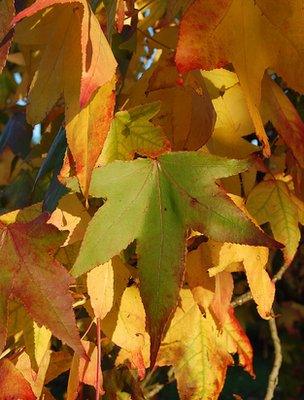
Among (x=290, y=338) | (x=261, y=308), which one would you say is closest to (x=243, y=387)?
(x=290, y=338)

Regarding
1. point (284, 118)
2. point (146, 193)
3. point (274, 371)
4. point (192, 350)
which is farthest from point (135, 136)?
point (274, 371)

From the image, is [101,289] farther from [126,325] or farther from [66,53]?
[66,53]

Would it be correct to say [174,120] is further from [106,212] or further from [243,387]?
[243,387]

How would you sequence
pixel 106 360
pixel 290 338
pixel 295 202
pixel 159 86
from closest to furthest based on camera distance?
pixel 159 86, pixel 295 202, pixel 106 360, pixel 290 338

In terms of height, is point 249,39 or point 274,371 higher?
point 249,39

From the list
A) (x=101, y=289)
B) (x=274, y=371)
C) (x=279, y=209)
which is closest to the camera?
(x=101, y=289)

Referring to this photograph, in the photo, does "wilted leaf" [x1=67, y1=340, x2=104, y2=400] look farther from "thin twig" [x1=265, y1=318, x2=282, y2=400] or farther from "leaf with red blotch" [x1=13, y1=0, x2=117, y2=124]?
"thin twig" [x1=265, y1=318, x2=282, y2=400]

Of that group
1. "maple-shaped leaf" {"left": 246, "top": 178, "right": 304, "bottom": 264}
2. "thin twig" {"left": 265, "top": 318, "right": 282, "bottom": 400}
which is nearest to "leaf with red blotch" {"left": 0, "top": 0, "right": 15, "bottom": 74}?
"maple-shaped leaf" {"left": 246, "top": 178, "right": 304, "bottom": 264}
